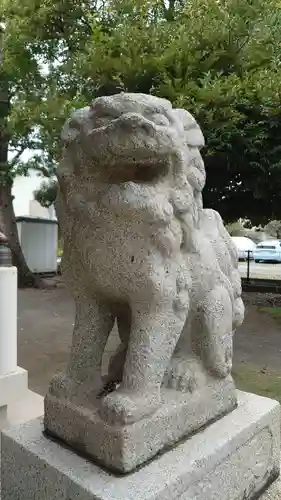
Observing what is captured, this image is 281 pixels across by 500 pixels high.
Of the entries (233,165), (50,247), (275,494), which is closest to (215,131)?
(233,165)

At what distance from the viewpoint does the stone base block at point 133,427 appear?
49.0 inches

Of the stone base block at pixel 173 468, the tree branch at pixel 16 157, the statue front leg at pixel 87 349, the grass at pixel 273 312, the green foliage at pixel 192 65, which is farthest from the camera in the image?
the tree branch at pixel 16 157

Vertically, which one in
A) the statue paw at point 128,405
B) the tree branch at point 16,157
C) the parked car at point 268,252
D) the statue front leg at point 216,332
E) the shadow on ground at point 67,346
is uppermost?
the tree branch at point 16,157

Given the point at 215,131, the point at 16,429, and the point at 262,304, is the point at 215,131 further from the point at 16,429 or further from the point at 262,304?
the point at 16,429

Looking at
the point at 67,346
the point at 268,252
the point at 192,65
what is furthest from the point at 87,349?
the point at 268,252

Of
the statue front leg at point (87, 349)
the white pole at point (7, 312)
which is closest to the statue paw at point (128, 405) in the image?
the statue front leg at point (87, 349)

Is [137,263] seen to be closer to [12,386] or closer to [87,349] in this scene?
[87,349]

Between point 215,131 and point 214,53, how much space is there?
750 millimetres

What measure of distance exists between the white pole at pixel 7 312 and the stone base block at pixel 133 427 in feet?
4.12

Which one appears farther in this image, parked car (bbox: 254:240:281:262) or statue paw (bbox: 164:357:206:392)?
parked car (bbox: 254:240:281:262)

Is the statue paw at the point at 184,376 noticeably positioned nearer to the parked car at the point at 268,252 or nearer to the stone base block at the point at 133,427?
the stone base block at the point at 133,427

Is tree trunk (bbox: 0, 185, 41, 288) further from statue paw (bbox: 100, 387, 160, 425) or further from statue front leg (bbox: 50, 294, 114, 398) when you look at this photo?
statue paw (bbox: 100, 387, 160, 425)

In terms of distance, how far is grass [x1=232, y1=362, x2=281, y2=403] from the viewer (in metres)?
3.29

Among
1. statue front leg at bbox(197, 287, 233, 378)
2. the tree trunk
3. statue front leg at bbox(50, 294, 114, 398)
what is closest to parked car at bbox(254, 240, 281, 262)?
the tree trunk
